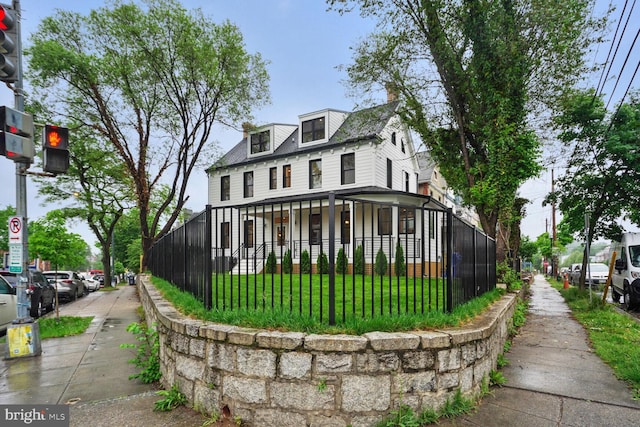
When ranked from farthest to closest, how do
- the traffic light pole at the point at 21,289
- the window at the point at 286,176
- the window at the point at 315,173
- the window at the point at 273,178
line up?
1. the window at the point at 273,178
2. the window at the point at 286,176
3. the window at the point at 315,173
4. the traffic light pole at the point at 21,289

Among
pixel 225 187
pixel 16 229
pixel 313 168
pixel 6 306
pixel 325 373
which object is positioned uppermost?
pixel 313 168

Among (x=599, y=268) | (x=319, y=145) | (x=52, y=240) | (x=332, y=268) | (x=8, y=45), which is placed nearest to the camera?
(x=332, y=268)

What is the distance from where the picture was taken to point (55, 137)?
6.04m

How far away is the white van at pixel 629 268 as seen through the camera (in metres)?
9.88

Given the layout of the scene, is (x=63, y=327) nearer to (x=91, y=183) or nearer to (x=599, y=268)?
(x=91, y=183)

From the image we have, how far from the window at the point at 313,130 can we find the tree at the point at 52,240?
1321 cm

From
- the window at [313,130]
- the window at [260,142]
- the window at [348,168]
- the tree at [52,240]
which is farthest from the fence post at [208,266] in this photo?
the window at [260,142]

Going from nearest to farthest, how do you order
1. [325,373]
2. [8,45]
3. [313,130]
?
[325,373]
[8,45]
[313,130]

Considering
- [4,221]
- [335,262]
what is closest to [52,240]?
[335,262]

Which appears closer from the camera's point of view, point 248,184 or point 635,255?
point 635,255

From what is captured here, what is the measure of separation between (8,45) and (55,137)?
148 centimetres

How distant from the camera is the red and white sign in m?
5.97

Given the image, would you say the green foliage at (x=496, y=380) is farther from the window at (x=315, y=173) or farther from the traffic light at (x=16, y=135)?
the window at (x=315, y=173)

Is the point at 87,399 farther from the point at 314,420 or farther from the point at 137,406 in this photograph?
the point at 314,420
